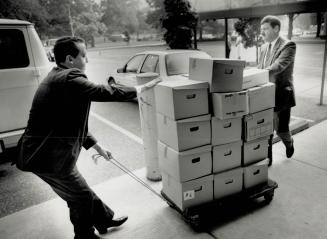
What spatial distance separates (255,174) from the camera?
11.0ft

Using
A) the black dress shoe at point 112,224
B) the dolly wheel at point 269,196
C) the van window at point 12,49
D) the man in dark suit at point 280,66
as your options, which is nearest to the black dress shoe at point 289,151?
the man in dark suit at point 280,66

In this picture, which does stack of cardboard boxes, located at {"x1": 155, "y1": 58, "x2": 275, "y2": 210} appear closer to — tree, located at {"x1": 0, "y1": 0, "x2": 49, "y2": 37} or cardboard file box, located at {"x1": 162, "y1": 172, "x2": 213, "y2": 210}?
cardboard file box, located at {"x1": 162, "y1": 172, "x2": 213, "y2": 210}

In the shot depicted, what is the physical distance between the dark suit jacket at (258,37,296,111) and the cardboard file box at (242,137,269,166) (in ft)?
3.28

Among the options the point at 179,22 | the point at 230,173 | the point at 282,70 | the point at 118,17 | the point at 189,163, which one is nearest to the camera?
the point at 189,163

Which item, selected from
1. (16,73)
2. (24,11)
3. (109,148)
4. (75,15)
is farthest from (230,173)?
(75,15)

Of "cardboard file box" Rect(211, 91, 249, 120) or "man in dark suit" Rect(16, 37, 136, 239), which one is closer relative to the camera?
"man in dark suit" Rect(16, 37, 136, 239)

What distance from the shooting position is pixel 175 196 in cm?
316

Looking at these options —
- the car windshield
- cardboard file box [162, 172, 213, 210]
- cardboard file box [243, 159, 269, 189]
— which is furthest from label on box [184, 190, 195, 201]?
the car windshield

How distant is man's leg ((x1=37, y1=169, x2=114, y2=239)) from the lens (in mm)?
2582

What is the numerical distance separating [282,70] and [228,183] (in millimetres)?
1797

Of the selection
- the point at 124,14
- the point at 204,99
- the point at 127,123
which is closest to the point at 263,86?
the point at 204,99

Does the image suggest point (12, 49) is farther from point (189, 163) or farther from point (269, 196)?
point (269, 196)

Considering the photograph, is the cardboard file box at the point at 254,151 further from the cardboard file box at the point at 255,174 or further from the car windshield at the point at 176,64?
the car windshield at the point at 176,64

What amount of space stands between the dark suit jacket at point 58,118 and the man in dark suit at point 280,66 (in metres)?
2.50
